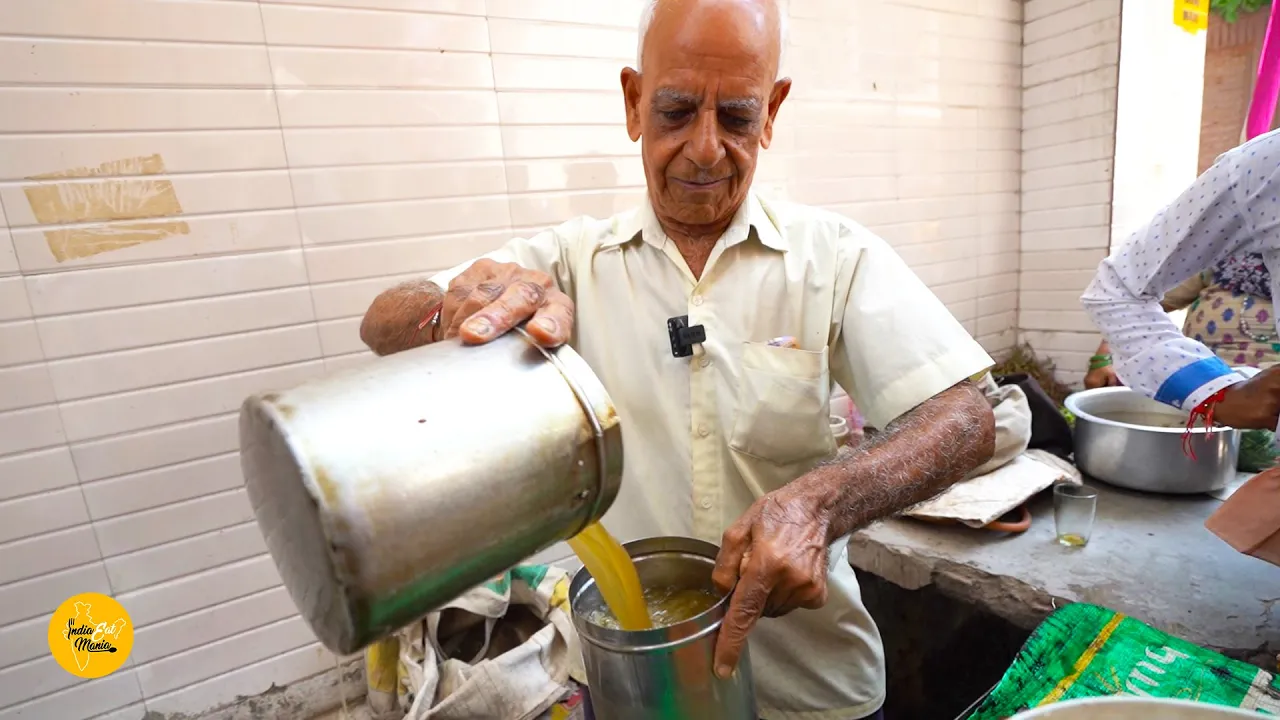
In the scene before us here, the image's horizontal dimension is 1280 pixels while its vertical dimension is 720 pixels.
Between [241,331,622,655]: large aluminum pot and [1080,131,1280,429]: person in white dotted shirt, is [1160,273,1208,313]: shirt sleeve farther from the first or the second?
[241,331,622,655]: large aluminum pot

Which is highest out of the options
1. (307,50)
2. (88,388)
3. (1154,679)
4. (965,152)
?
(307,50)

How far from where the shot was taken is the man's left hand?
75 cm

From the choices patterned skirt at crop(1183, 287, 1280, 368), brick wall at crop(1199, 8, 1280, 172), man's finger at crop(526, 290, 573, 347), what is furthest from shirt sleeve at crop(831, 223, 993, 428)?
brick wall at crop(1199, 8, 1280, 172)

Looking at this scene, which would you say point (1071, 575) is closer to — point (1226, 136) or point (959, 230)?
point (959, 230)

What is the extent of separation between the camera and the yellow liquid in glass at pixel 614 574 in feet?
2.68

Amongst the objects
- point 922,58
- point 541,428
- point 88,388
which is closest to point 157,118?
point 88,388

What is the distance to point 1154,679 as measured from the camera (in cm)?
123

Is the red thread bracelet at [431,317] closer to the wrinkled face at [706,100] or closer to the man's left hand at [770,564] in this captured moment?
the wrinkled face at [706,100]

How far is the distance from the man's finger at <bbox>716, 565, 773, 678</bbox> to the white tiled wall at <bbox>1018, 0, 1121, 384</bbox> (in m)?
3.81

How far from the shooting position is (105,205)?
1.79m

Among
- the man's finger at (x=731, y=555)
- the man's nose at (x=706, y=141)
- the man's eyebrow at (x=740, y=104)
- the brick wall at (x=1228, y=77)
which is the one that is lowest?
the man's finger at (x=731, y=555)

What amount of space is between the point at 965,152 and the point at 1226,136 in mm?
4613

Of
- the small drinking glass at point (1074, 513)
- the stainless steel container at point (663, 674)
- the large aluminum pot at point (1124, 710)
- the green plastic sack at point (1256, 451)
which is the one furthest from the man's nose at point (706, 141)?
the green plastic sack at point (1256, 451)

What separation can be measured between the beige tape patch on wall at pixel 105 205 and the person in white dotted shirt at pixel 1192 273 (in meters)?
2.77
